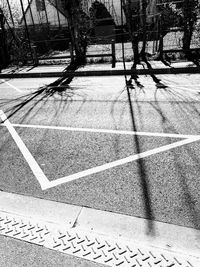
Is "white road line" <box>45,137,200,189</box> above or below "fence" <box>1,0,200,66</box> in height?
below

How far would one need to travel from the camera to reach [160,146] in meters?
4.74

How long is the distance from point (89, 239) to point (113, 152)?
1.98 meters

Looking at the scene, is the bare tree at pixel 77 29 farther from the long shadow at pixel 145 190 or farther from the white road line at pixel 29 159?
the long shadow at pixel 145 190

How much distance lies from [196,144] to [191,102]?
2.44 metres

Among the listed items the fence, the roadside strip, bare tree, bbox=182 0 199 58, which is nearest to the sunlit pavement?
the roadside strip

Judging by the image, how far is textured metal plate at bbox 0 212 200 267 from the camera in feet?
8.62

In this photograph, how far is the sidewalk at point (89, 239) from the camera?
2695 mm

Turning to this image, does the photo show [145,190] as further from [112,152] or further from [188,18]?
[188,18]

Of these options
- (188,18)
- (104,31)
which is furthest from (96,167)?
(104,31)

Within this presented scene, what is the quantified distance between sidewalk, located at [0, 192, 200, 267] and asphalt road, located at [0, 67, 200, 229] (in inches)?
7.6

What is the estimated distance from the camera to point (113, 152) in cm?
472

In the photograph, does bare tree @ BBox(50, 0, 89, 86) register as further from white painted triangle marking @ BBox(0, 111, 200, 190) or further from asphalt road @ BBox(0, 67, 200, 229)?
white painted triangle marking @ BBox(0, 111, 200, 190)

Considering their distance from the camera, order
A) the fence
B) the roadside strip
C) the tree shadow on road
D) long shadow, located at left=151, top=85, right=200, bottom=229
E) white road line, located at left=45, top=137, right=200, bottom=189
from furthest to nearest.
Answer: the fence → the roadside strip → the tree shadow on road → white road line, located at left=45, top=137, right=200, bottom=189 → long shadow, located at left=151, top=85, right=200, bottom=229

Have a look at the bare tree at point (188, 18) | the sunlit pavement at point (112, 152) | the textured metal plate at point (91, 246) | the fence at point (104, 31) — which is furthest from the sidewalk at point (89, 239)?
the bare tree at point (188, 18)
